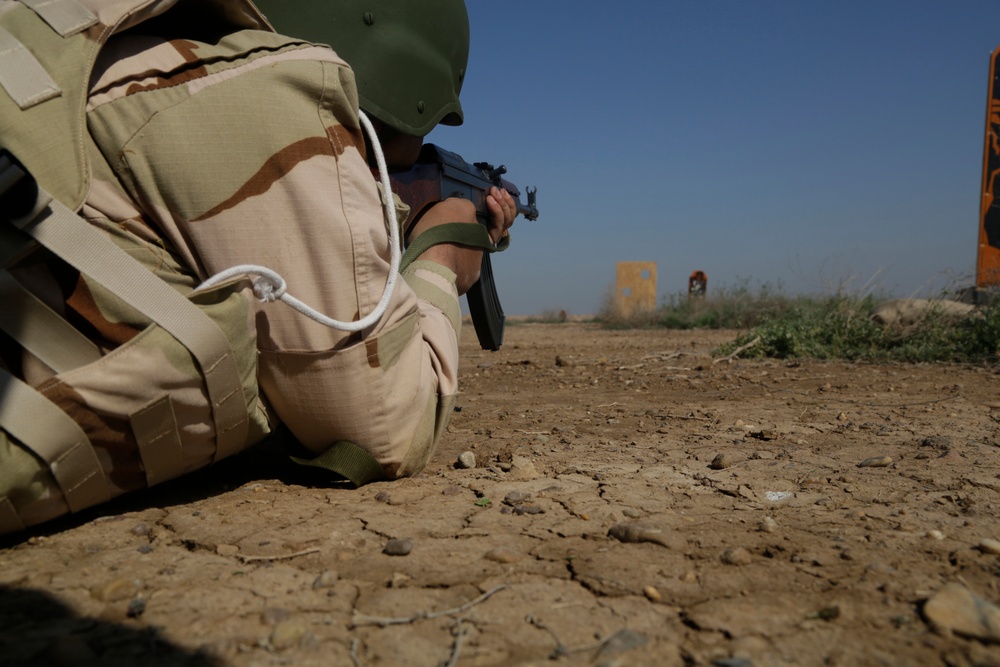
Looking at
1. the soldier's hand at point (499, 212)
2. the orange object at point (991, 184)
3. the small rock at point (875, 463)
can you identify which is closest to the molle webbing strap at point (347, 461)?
the small rock at point (875, 463)

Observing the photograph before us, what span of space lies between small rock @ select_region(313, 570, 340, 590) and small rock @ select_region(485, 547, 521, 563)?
26 cm

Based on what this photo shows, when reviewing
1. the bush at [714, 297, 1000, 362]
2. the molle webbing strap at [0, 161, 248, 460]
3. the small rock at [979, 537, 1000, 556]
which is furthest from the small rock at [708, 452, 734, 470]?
the bush at [714, 297, 1000, 362]

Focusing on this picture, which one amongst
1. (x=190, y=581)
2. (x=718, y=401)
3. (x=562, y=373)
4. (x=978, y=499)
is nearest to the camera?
(x=190, y=581)

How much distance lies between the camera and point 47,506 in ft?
4.13

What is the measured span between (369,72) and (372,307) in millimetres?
1082

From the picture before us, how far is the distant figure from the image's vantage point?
1116 centimetres

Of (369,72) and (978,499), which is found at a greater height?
(369,72)

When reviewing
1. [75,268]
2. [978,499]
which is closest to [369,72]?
[75,268]

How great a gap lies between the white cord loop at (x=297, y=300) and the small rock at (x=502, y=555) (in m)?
0.49

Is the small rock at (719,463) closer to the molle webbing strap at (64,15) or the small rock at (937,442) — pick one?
the small rock at (937,442)

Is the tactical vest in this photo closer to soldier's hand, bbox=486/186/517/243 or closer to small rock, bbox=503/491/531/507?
small rock, bbox=503/491/531/507

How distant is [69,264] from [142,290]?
112mm

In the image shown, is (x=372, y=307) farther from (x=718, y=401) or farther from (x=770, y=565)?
(x=718, y=401)

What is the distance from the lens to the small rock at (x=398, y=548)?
1.27 m
